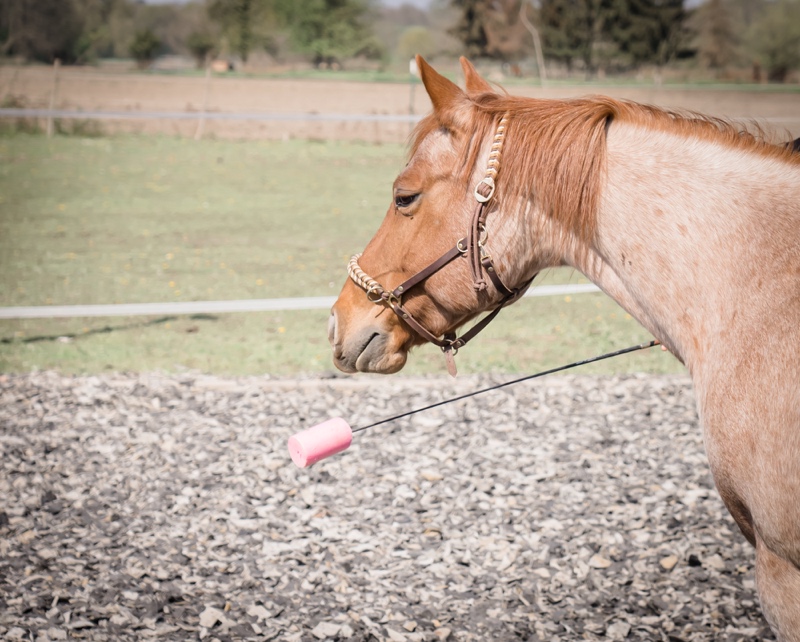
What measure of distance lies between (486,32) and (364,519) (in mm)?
36947

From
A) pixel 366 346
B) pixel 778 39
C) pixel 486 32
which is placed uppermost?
pixel 778 39

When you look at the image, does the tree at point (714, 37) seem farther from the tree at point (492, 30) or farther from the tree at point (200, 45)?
the tree at point (200, 45)

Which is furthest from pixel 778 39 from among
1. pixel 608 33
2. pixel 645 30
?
pixel 608 33

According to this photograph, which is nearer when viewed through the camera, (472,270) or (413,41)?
(472,270)

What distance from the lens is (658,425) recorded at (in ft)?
15.6

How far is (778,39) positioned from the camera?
3566 centimetres

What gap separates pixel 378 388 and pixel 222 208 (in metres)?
8.86

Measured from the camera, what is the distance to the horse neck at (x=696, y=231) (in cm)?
184

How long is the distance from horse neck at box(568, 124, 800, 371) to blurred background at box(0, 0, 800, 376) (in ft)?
1.27

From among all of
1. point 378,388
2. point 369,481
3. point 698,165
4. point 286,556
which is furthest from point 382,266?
point 378,388

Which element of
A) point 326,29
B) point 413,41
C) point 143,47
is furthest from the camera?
point 413,41

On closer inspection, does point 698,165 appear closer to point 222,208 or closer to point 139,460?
point 139,460

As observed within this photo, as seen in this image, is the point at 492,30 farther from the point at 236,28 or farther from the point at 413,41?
the point at 236,28

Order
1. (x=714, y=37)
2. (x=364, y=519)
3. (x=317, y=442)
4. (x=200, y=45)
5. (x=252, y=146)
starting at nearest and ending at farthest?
(x=317, y=442) → (x=364, y=519) → (x=252, y=146) → (x=714, y=37) → (x=200, y=45)
